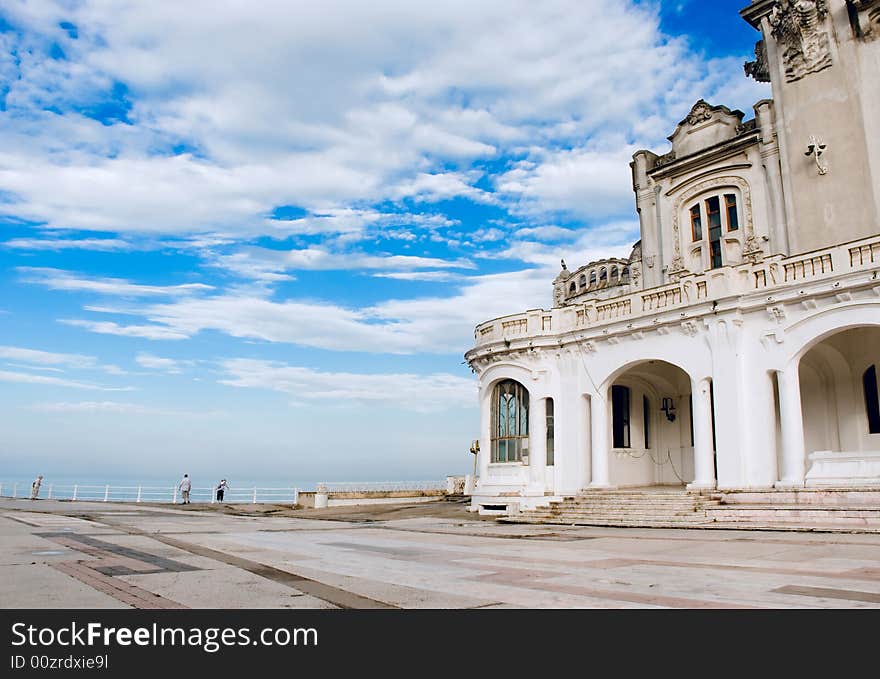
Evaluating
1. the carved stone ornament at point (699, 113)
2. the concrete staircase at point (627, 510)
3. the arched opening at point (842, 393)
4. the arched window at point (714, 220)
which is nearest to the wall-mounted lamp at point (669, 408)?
the concrete staircase at point (627, 510)

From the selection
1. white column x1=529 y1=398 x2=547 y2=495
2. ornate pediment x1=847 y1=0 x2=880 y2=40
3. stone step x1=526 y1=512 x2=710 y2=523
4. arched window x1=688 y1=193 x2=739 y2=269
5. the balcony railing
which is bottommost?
stone step x1=526 y1=512 x2=710 y2=523

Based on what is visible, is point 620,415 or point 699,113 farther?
point 699,113

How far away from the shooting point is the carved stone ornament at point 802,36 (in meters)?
23.6

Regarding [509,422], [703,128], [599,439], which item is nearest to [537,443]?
[509,422]

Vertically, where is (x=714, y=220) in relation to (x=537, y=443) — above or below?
above

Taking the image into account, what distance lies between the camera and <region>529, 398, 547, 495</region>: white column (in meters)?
24.3

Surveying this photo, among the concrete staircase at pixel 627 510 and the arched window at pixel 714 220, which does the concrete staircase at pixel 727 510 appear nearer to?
the concrete staircase at pixel 627 510

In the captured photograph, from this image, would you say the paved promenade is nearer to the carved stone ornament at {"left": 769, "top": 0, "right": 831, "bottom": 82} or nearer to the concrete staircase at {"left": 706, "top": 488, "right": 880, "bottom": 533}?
the concrete staircase at {"left": 706, "top": 488, "right": 880, "bottom": 533}

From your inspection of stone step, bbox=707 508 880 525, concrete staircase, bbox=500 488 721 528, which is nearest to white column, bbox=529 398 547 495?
concrete staircase, bbox=500 488 721 528

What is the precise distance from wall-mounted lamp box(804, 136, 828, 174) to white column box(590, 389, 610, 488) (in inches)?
396

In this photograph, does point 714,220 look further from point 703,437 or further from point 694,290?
point 703,437

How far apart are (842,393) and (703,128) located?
12139 mm

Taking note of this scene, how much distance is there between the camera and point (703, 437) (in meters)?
20.2

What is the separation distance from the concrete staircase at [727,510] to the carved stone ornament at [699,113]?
15.4 meters
